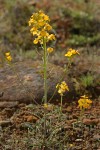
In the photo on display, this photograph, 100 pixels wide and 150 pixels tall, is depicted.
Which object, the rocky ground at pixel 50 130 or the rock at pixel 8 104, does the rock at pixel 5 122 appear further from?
the rock at pixel 8 104

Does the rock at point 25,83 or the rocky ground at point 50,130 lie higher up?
the rock at point 25,83

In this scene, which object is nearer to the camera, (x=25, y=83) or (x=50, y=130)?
(x=50, y=130)

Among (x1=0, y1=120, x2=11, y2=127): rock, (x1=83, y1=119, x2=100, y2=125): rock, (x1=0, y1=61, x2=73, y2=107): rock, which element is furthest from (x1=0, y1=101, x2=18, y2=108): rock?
(x1=83, y1=119, x2=100, y2=125): rock

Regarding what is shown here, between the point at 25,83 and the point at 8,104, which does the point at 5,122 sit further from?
the point at 25,83

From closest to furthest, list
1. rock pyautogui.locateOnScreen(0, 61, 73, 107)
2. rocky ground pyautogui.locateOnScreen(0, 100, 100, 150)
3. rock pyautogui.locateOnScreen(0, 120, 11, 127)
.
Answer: rocky ground pyautogui.locateOnScreen(0, 100, 100, 150) < rock pyautogui.locateOnScreen(0, 120, 11, 127) < rock pyautogui.locateOnScreen(0, 61, 73, 107)

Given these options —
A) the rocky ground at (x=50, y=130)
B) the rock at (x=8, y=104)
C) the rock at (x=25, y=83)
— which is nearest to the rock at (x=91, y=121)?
the rocky ground at (x=50, y=130)

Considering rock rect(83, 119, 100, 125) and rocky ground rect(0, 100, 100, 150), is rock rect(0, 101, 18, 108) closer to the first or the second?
rocky ground rect(0, 100, 100, 150)

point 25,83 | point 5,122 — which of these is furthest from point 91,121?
point 25,83

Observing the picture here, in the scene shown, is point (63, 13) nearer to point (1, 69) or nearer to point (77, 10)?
point (77, 10)

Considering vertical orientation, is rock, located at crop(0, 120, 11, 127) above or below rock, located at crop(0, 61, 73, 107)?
below

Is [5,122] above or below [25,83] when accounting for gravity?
below
